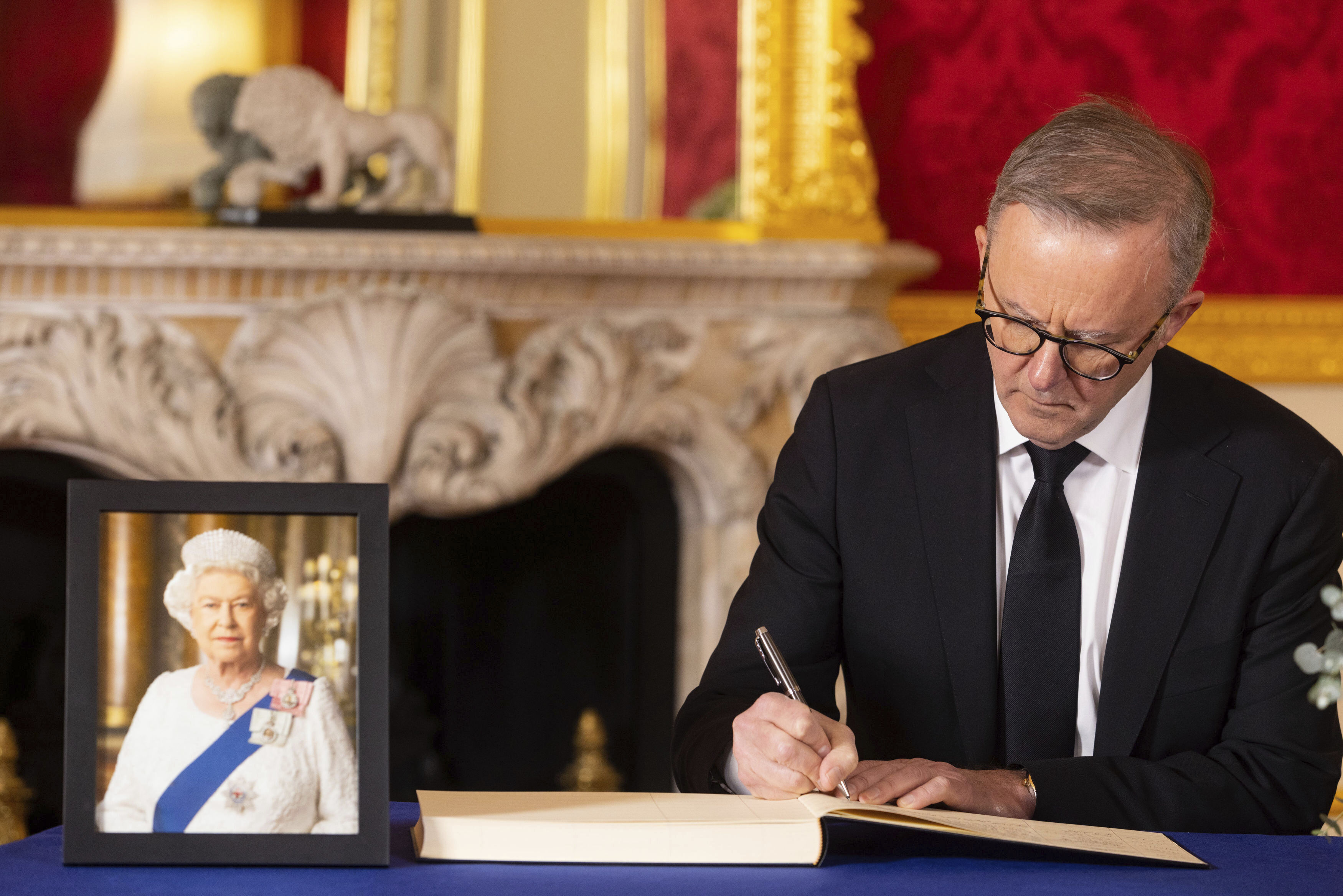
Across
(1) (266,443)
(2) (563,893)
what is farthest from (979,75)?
(2) (563,893)

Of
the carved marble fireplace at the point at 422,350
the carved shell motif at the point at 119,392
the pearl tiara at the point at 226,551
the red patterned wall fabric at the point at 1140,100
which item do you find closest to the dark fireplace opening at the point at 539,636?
the carved marble fireplace at the point at 422,350

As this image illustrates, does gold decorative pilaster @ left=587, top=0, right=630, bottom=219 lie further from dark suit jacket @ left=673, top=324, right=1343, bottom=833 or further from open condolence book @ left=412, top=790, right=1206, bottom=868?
open condolence book @ left=412, top=790, right=1206, bottom=868

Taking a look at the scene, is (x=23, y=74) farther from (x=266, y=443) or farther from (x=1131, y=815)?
(x=1131, y=815)

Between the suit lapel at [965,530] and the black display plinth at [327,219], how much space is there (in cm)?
141

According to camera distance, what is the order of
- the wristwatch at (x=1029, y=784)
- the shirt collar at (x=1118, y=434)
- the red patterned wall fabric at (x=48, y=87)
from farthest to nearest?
the red patterned wall fabric at (x=48, y=87) → the shirt collar at (x=1118, y=434) → the wristwatch at (x=1029, y=784)

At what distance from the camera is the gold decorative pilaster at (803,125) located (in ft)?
9.22

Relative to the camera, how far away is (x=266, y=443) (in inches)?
102

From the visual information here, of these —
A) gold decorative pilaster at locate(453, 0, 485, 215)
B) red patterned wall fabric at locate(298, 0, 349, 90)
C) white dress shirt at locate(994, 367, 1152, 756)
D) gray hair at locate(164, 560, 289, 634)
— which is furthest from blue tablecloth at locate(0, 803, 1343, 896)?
red patterned wall fabric at locate(298, 0, 349, 90)

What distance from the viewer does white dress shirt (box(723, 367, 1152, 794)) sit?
53.9 inches

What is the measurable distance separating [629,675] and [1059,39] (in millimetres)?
1692

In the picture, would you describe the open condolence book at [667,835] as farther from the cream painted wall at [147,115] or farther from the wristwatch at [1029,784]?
the cream painted wall at [147,115]

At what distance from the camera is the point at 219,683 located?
848 mm

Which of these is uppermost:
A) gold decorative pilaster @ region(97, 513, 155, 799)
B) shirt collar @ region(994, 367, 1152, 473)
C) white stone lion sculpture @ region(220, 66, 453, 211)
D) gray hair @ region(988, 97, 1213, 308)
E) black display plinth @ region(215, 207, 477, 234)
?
white stone lion sculpture @ region(220, 66, 453, 211)

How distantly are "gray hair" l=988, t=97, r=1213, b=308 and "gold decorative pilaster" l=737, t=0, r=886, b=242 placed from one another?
1525mm
